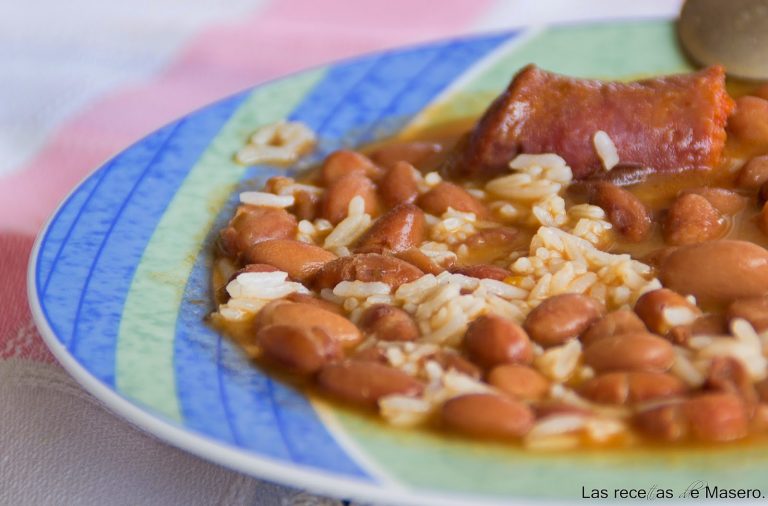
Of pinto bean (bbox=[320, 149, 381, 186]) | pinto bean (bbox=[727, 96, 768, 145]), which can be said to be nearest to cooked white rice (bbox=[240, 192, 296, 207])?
pinto bean (bbox=[320, 149, 381, 186])

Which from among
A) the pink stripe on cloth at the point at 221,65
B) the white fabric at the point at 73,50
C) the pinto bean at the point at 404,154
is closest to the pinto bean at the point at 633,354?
the pinto bean at the point at 404,154

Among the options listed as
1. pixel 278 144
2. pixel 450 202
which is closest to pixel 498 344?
pixel 450 202

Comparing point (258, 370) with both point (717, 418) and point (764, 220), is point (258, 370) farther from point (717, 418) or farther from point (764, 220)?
point (764, 220)

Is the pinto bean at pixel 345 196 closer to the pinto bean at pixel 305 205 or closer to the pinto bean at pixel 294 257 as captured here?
the pinto bean at pixel 305 205

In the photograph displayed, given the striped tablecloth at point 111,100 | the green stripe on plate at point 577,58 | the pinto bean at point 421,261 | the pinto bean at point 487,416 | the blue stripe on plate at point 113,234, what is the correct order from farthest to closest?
the green stripe on plate at point 577,58 → the pinto bean at point 421,261 → the striped tablecloth at point 111,100 → the blue stripe on plate at point 113,234 → the pinto bean at point 487,416

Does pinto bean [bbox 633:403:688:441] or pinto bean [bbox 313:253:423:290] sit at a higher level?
pinto bean [bbox 633:403:688:441]

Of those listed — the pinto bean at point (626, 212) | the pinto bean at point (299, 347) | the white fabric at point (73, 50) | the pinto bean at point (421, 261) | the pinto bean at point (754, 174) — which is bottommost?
the white fabric at point (73, 50)

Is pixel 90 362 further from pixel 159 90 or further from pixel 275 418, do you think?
pixel 159 90

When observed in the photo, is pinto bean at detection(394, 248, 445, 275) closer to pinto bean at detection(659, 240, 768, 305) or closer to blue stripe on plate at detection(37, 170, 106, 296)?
pinto bean at detection(659, 240, 768, 305)
